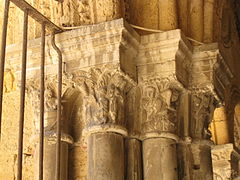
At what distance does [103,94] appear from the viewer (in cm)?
363

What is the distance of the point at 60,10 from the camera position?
3879 mm

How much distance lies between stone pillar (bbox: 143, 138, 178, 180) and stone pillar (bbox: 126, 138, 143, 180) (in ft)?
0.12

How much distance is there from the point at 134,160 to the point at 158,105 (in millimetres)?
376

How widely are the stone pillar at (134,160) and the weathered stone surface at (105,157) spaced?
94 mm

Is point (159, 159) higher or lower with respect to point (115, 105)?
lower

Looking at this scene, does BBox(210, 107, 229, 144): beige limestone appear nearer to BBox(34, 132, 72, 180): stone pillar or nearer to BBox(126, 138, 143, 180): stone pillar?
BBox(126, 138, 143, 180): stone pillar

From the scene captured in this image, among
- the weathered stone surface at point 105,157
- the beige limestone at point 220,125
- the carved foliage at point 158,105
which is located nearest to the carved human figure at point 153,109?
the carved foliage at point 158,105

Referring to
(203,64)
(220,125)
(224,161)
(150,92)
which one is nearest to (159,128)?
(150,92)

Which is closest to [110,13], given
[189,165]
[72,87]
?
[72,87]

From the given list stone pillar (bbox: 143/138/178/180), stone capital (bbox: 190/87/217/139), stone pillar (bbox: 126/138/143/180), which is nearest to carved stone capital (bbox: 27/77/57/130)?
stone pillar (bbox: 126/138/143/180)

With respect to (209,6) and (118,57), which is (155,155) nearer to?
(118,57)

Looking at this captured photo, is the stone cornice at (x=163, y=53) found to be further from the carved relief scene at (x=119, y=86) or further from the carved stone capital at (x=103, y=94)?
the carved stone capital at (x=103, y=94)

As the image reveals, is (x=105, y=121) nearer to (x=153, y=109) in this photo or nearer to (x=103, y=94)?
(x=103, y=94)

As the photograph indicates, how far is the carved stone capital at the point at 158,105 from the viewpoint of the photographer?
148 inches
